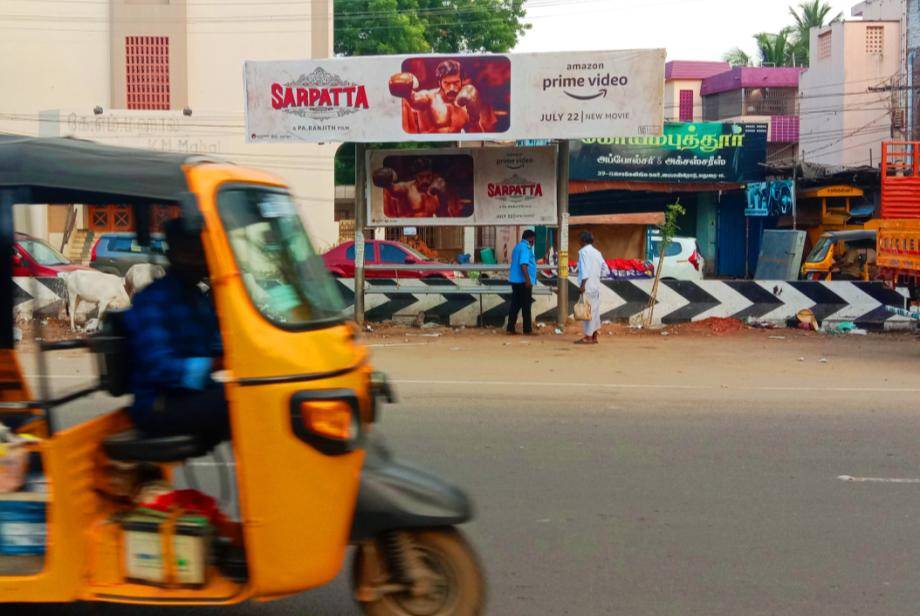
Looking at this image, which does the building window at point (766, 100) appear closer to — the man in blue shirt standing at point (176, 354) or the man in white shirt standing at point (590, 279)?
the man in white shirt standing at point (590, 279)

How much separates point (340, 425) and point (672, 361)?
10.9m

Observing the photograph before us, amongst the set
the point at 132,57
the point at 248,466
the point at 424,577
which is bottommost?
the point at 424,577

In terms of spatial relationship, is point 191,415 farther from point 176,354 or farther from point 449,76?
point 449,76

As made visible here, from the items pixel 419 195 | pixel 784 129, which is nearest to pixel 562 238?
pixel 419 195

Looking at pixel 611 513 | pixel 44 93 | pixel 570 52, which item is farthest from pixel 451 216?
pixel 44 93

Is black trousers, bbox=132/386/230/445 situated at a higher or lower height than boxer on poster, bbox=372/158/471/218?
lower

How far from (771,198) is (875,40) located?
12.9 m

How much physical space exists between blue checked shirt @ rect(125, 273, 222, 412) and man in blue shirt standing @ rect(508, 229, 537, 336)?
40.6 feet

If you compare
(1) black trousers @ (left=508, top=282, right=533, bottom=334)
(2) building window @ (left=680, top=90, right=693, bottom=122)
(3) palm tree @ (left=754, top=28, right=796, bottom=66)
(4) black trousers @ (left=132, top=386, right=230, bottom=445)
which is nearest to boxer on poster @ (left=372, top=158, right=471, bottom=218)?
(1) black trousers @ (left=508, top=282, right=533, bottom=334)

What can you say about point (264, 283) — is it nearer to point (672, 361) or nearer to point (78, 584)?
point (78, 584)

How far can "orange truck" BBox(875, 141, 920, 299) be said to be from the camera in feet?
52.4

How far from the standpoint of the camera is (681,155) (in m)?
35.8

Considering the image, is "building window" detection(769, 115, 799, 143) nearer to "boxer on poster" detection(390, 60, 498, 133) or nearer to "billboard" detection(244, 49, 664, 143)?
"billboard" detection(244, 49, 664, 143)

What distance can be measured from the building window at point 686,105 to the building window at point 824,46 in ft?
34.7
